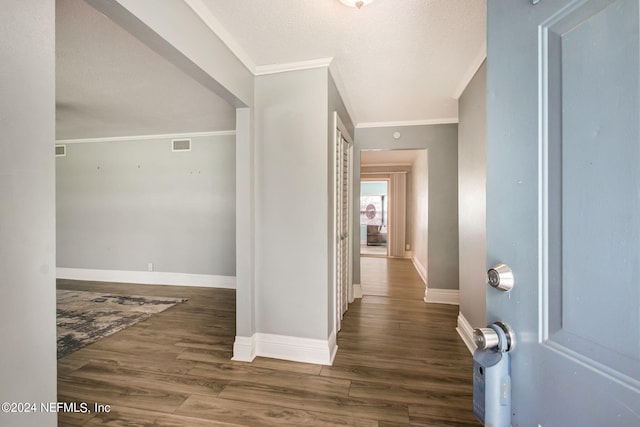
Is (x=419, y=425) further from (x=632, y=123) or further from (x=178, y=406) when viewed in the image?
(x=632, y=123)

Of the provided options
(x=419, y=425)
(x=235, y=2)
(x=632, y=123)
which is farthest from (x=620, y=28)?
(x=419, y=425)

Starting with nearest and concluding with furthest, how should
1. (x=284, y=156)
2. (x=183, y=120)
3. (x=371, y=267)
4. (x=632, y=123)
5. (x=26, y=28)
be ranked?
1. (x=632, y=123)
2. (x=26, y=28)
3. (x=284, y=156)
4. (x=183, y=120)
5. (x=371, y=267)

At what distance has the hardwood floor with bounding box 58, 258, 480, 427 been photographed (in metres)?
1.63

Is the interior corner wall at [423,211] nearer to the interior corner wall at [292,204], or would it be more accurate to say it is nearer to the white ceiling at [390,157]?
the white ceiling at [390,157]

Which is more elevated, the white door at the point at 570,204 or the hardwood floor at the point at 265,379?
the white door at the point at 570,204

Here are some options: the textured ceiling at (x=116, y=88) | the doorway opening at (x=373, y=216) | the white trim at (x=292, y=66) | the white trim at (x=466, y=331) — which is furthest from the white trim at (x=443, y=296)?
the doorway opening at (x=373, y=216)

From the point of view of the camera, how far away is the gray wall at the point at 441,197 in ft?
11.9

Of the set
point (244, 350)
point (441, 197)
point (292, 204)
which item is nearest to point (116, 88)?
point (292, 204)

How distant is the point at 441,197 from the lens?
368 cm

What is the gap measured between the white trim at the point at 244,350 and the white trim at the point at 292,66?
2.19m

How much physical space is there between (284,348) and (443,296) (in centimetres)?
240

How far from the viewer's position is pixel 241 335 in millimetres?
2264

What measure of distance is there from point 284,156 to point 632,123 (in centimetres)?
202

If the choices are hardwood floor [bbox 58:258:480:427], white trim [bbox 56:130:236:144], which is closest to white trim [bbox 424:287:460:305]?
hardwood floor [bbox 58:258:480:427]
